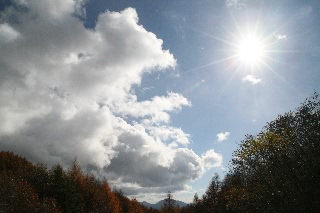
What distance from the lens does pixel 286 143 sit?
2916 centimetres

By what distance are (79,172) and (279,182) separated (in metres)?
66.3

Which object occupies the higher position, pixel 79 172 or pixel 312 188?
pixel 79 172

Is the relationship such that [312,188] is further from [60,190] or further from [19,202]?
[60,190]

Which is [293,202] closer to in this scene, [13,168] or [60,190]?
[60,190]

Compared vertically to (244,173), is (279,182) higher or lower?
lower

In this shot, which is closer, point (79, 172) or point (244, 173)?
point (244, 173)

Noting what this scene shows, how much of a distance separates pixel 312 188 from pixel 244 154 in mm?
16440

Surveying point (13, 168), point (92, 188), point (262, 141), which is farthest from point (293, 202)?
point (13, 168)

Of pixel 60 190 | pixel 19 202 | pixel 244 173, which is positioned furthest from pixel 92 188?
pixel 244 173

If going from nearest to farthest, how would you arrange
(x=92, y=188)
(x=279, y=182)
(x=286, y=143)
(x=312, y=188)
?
(x=312, y=188) < (x=279, y=182) < (x=286, y=143) < (x=92, y=188)

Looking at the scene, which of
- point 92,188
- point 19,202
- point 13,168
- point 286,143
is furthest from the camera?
point 13,168

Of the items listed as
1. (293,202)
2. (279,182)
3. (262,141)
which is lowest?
(293,202)

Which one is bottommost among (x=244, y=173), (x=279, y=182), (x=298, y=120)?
(x=279, y=182)

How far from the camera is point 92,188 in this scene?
7619 centimetres
